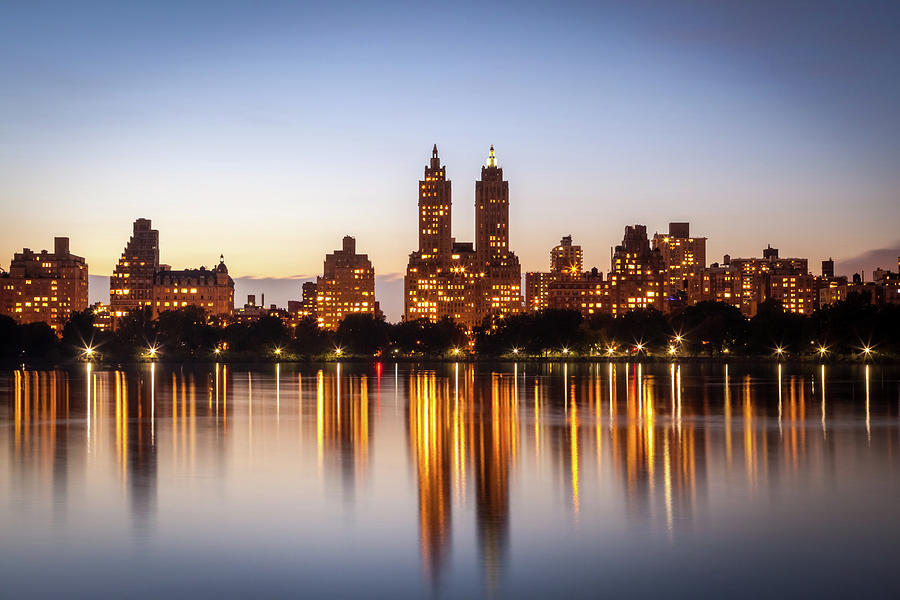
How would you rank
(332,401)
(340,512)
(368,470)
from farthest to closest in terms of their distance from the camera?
(332,401) < (368,470) < (340,512)

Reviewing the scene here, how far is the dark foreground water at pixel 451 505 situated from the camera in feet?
67.7

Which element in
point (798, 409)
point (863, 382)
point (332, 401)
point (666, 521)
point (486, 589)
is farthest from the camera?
point (863, 382)

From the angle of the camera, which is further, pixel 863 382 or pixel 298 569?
pixel 863 382

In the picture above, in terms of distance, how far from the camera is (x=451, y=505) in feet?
91.2

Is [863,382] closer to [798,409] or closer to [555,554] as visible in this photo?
[798,409]

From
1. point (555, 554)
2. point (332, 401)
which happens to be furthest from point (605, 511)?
point (332, 401)

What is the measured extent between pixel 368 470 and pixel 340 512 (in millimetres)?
7252

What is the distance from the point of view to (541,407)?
64250 millimetres

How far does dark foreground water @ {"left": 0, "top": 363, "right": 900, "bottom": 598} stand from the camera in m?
20.6

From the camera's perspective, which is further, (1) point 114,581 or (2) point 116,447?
(2) point 116,447

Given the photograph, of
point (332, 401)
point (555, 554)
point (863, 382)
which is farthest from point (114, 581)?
point (863, 382)

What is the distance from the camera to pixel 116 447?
41906mm

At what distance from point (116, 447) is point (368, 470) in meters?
12.4

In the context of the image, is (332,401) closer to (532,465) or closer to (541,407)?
(541,407)
